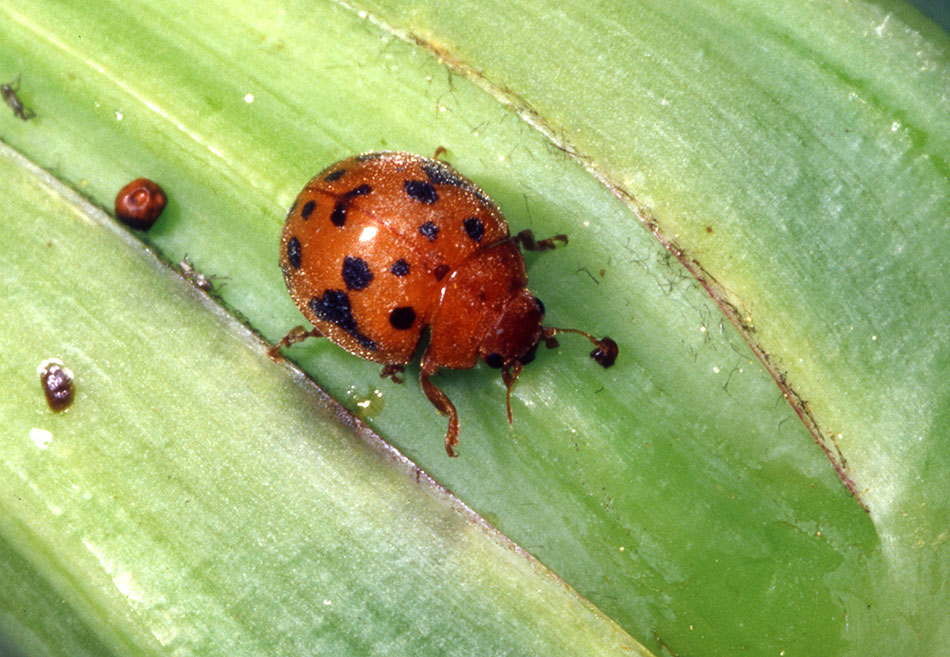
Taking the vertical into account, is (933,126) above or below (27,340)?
above

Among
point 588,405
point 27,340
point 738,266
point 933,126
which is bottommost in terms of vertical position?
point 27,340

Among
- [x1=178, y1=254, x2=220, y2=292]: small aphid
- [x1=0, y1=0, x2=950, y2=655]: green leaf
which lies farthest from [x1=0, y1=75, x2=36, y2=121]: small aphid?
[x1=178, y1=254, x2=220, y2=292]: small aphid

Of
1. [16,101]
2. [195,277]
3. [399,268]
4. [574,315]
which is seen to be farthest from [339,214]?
[16,101]

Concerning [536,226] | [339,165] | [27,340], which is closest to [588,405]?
[536,226]

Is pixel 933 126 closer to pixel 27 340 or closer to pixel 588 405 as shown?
pixel 588 405

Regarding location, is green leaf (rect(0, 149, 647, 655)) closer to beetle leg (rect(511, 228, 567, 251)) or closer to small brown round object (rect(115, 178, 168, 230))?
small brown round object (rect(115, 178, 168, 230))

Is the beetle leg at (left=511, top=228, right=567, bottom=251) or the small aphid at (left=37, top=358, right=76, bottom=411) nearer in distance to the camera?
the small aphid at (left=37, top=358, right=76, bottom=411)

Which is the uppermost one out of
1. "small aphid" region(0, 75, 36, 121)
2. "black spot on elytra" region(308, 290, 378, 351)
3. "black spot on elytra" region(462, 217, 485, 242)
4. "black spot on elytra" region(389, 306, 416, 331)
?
"black spot on elytra" region(462, 217, 485, 242)

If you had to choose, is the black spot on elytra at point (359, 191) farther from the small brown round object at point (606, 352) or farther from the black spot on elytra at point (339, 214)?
the small brown round object at point (606, 352)
